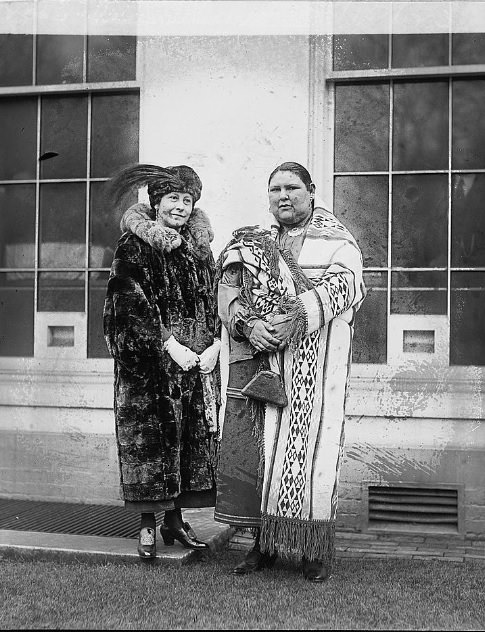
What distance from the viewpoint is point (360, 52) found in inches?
235

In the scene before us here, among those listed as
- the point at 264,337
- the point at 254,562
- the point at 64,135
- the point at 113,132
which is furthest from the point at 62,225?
the point at 254,562

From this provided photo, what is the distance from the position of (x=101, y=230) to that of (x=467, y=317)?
267 cm

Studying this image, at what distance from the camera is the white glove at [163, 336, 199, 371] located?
4.52 metres

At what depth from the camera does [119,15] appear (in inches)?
251

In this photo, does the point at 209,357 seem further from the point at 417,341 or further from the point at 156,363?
the point at 417,341

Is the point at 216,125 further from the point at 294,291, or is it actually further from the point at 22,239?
the point at 294,291

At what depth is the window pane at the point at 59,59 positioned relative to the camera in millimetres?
6434

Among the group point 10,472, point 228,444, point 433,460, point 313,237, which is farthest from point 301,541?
point 10,472

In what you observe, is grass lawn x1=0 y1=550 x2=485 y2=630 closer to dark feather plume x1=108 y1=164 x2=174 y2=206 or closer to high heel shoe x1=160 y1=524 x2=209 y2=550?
high heel shoe x1=160 y1=524 x2=209 y2=550

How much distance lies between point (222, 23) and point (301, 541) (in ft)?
12.2

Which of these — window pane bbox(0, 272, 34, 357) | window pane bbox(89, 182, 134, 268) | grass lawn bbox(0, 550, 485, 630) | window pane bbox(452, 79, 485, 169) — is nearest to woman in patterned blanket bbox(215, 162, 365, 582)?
grass lawn bbox(0, 550, 485, 630)

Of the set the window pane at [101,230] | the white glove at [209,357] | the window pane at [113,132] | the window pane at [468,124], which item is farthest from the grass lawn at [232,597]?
the window pane at [113,132]

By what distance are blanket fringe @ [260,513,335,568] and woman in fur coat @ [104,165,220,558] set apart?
60cm

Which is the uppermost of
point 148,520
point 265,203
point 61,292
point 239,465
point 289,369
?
point 265,203
